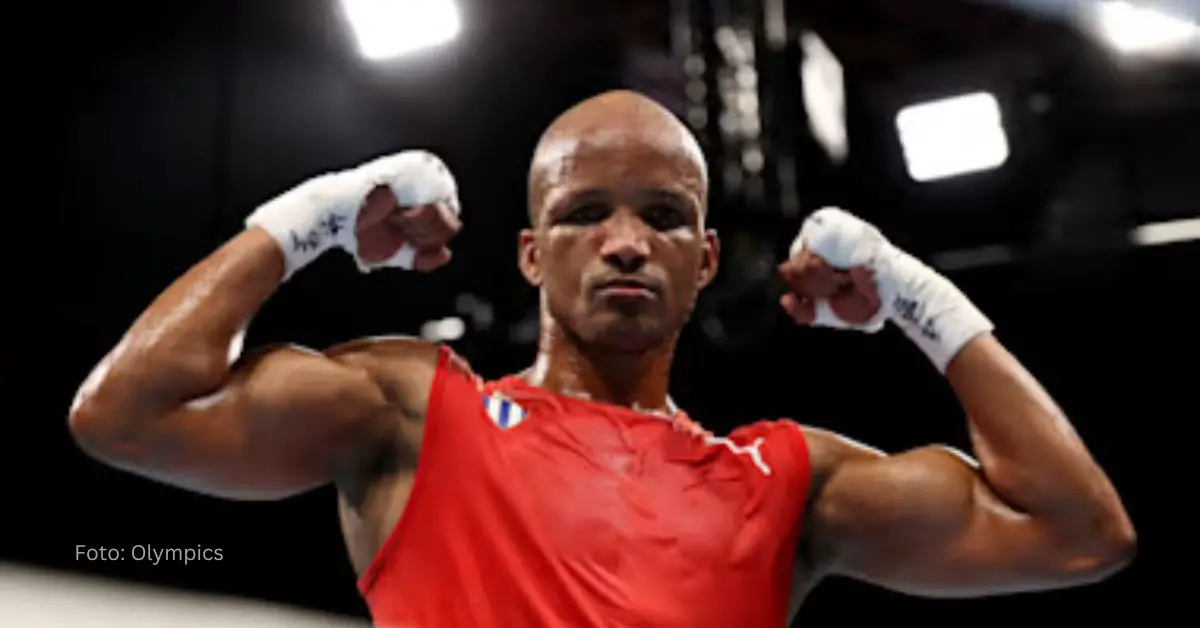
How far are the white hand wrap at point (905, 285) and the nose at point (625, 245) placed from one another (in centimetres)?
29

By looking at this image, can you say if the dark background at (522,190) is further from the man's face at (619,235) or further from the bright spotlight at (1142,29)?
the man's face at (619,235)

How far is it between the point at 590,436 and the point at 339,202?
479 millimetres

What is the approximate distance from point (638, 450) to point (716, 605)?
0.24 metres

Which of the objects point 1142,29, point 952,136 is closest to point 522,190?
point 952,136

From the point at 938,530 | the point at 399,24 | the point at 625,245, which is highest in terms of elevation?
the point at 399,24

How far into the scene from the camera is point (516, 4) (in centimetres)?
362

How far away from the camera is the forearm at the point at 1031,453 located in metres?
1.75

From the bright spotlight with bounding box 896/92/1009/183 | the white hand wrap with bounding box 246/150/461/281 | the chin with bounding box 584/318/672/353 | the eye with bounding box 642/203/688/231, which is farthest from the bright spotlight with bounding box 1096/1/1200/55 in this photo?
the white hand wrap with bounding box 246/150/461/281

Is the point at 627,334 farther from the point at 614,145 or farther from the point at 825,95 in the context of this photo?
the point at 825,95

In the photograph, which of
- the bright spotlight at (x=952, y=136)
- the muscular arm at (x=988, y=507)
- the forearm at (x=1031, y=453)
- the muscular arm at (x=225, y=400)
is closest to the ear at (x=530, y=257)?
the muscular arm at (x=225, y=400)

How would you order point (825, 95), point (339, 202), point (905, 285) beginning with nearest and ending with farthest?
point (339, 202) < point (905, 285) < point (825, 95)

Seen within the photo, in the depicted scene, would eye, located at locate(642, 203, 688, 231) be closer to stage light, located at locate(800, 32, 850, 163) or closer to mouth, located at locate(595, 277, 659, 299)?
mouth, located at locate(595, 277, 659, 299)

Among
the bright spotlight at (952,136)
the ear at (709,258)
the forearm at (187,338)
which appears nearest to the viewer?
the forearm at (187,338)

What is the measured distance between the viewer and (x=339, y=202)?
1687 mm
